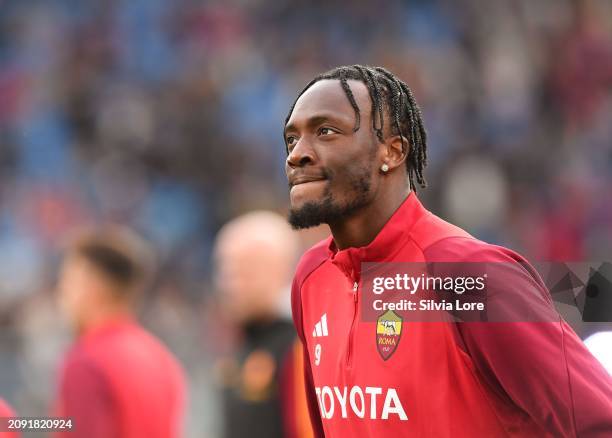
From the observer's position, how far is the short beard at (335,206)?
3168mm

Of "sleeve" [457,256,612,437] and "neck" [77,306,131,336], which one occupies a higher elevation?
"neck" [77,306,131,336]

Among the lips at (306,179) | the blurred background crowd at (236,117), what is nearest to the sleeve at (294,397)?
the lips at (306,179)

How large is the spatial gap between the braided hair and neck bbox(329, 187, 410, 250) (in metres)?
0.15

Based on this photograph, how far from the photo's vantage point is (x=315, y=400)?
3570 mm

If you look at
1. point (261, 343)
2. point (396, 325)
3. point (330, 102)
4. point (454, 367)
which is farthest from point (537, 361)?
point (261, 343)

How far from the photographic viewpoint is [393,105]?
3301 mm

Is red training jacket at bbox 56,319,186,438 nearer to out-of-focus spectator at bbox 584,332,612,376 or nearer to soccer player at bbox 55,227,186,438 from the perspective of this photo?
soccer player at bbox 55,227,186,438

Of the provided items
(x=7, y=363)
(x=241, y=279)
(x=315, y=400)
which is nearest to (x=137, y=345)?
(x=241, y=279)

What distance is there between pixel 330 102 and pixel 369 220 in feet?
1.19

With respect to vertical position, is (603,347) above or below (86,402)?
below

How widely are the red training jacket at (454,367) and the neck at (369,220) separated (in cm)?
4

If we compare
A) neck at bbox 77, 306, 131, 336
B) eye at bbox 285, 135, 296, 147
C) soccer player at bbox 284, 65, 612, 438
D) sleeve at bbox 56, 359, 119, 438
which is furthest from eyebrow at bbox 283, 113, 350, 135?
neck at bbox 77, 306, 131, 336

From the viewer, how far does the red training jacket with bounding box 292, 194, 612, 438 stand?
2.77 m

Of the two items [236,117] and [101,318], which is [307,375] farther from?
[236,117]
